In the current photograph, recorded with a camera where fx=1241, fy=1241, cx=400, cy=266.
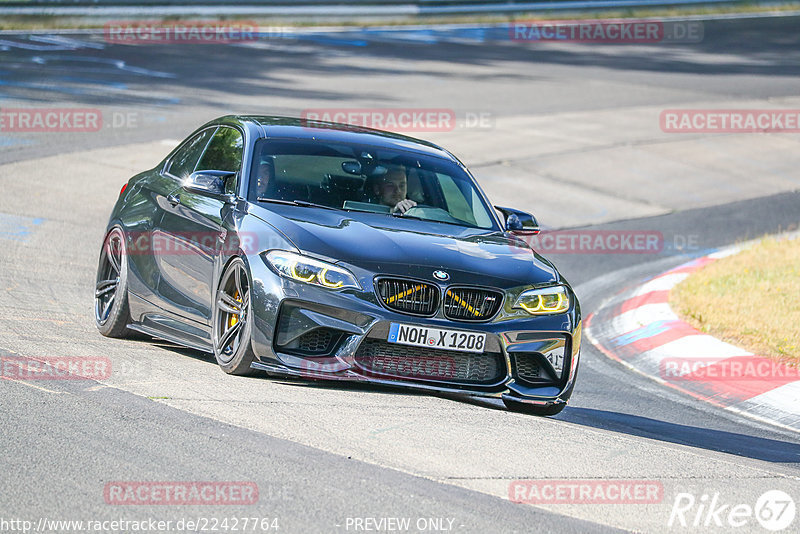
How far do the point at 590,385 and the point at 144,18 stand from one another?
21959mm

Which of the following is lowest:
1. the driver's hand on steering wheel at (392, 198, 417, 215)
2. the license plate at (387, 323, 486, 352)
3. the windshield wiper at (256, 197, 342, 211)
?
the license plate at (387, 323, 486, 352)

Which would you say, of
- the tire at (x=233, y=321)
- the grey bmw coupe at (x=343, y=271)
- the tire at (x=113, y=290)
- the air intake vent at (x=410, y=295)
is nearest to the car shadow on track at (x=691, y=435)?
the grey bmw coupe at (x=343, y=271)

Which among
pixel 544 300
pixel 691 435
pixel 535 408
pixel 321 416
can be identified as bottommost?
A: pixel 691 435

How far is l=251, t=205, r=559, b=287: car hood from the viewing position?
21.6ft

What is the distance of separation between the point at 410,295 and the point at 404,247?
354 mm

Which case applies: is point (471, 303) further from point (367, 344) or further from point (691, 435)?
point (691, 435)

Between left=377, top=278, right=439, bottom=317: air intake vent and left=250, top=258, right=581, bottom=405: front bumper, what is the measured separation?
6 cm

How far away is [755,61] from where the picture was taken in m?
30.0

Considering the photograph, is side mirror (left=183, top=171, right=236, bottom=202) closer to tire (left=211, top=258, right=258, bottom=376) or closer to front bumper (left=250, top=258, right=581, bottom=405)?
tire (left=211, top=258, right=258, bottom=376)

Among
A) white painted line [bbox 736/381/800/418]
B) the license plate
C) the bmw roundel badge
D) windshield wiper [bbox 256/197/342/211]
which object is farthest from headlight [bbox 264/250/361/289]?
white painted line [bbox 736/381/800/418]

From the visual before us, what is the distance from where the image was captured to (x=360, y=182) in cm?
764

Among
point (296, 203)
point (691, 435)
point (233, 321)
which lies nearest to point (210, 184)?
point (296, 203)

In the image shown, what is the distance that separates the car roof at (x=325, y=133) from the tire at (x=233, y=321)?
1226mm

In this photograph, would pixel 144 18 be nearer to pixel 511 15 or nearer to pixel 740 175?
pixel 511 15
